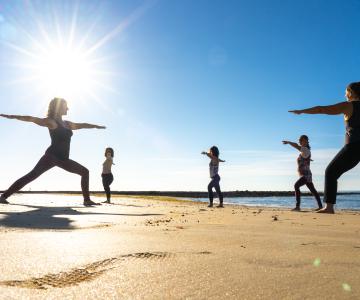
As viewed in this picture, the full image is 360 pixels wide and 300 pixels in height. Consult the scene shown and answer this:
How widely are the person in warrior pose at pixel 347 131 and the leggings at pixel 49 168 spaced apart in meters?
5.17

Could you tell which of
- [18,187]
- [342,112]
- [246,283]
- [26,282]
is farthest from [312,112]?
[18,187]

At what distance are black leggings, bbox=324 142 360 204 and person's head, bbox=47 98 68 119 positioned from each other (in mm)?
5691

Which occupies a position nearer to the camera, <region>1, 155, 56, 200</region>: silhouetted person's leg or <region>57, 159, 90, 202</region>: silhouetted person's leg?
<region>1, 155, 56, 200</region>: silhouetted person's leg

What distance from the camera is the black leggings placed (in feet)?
20.3

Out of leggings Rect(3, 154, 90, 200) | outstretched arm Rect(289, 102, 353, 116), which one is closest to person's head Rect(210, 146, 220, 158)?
leggings Rect(3, 154, 90, 200)

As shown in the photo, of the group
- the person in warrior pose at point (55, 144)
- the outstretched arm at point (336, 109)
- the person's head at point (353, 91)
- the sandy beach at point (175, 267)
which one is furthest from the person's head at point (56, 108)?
the sandy beach at point (175, 267)

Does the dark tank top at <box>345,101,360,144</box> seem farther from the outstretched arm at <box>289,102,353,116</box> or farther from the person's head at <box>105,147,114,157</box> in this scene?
the person's head at <box>105,147,114,157</box>

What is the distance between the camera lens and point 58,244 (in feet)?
8.77

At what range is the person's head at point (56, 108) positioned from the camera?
29.3 ft

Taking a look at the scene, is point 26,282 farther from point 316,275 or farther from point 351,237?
point 351,237

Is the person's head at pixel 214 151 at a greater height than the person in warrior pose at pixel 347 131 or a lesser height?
greater

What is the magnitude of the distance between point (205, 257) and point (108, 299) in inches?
36.7

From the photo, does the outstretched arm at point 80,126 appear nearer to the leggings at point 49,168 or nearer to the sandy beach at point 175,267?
the leggings at point 49,168

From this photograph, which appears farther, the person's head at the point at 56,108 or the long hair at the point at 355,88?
the person's head at the point at 56,108
